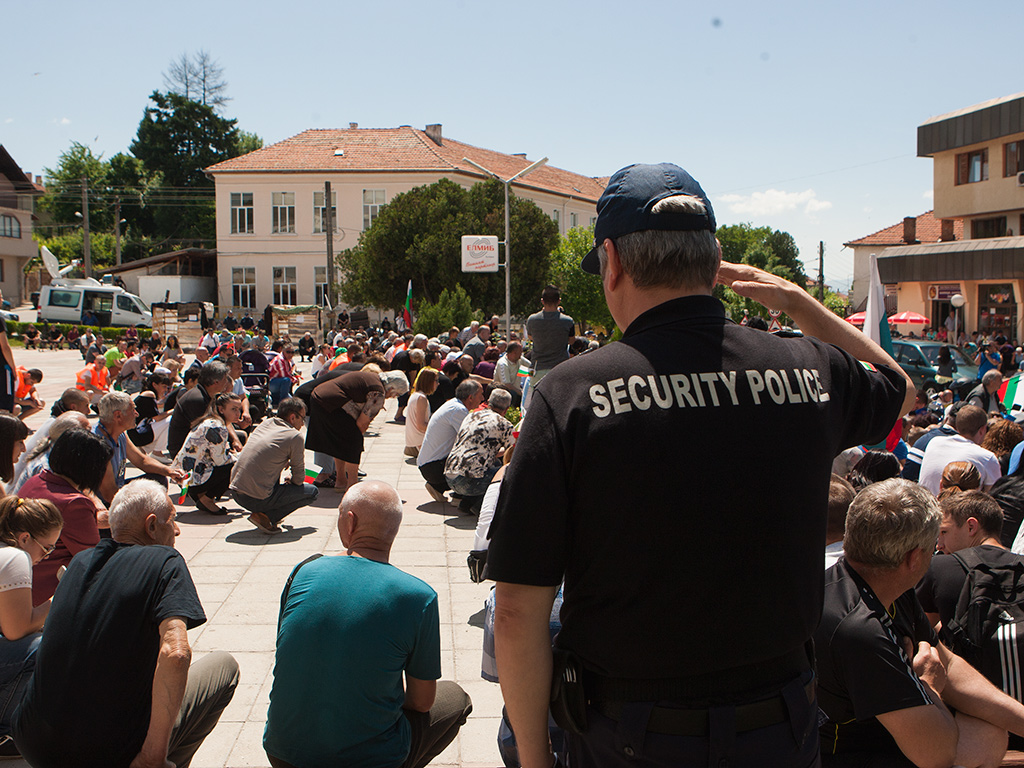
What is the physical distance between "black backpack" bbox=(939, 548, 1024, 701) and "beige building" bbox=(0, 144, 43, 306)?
65.6 meters

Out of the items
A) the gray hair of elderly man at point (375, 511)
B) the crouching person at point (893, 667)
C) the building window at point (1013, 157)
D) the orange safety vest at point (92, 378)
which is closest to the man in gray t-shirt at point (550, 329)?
the gray hair of elderly man at point (375, 511)

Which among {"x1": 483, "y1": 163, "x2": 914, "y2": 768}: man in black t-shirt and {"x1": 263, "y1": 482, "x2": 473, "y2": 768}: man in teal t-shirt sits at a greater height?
{"x1": 483, "y1": 163, "x2": 914, "y2": 768}: man in black t-shirt

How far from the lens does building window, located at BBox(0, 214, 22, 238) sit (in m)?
58.2

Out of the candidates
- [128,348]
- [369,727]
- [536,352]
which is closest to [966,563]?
[369,727]

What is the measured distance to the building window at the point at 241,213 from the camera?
166 feet

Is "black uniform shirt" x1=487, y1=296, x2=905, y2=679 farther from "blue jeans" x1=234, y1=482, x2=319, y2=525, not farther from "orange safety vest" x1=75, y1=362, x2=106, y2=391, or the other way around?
"orange safety vest" x1=75, y1=362, x2=106, y2=391

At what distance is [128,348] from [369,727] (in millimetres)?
17260

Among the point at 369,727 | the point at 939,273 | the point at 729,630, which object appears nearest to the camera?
the point at 729,630

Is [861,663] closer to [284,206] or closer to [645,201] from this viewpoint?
[645,201]

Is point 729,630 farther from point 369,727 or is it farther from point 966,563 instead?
point 966,563

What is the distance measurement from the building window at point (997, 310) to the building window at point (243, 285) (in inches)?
1496

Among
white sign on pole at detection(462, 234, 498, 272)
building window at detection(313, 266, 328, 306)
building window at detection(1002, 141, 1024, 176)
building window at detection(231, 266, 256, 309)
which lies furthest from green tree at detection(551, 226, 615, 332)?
building window at detection(231, 266, 256, 309)

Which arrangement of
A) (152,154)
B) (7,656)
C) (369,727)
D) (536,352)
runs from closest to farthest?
(369,727) → (7,656) → (536,352) → (152,154)

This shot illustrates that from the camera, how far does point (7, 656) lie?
12.8 ft
